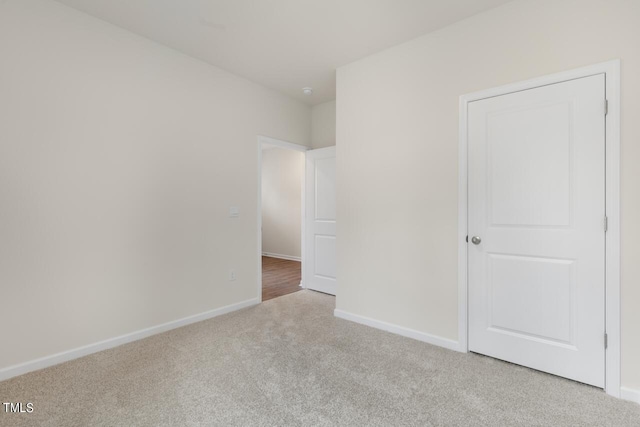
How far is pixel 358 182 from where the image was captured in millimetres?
3127

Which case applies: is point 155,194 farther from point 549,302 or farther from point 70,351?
point 549,302

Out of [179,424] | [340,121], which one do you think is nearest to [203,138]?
[340,121]

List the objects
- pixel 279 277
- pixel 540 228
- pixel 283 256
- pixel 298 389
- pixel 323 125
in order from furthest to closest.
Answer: pixel 283 256 → pixel 279 277 → pixel 323 125 → pixel 540 228 → pixel 298 389

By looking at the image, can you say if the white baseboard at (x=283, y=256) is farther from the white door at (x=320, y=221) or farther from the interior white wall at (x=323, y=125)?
the interior white wall at (x=323, y=125)

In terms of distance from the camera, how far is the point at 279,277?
522 cm

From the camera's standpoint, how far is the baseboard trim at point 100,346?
210 cm

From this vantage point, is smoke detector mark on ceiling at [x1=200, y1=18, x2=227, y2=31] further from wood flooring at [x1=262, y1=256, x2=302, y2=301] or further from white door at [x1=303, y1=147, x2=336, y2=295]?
wood flooring at [x1=262, y1=256, x2=302, y2=301]

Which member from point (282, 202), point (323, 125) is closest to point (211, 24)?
point (323, 125)

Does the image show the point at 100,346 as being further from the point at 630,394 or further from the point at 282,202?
the point at 282,202

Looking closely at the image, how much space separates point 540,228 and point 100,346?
3.57m

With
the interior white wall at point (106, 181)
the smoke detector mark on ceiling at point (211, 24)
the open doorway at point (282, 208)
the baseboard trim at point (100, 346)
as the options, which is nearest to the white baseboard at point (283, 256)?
the open doorway at point (282, 208)

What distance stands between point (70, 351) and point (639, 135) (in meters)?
4.21

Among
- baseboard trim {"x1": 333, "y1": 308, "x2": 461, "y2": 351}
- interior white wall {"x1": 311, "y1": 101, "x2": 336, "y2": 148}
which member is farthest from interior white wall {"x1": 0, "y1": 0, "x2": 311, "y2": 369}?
baseboard trim {"x1": 333, "y1": 308, "x2": 461, "y2": 351}

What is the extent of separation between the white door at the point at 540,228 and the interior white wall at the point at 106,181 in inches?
100
